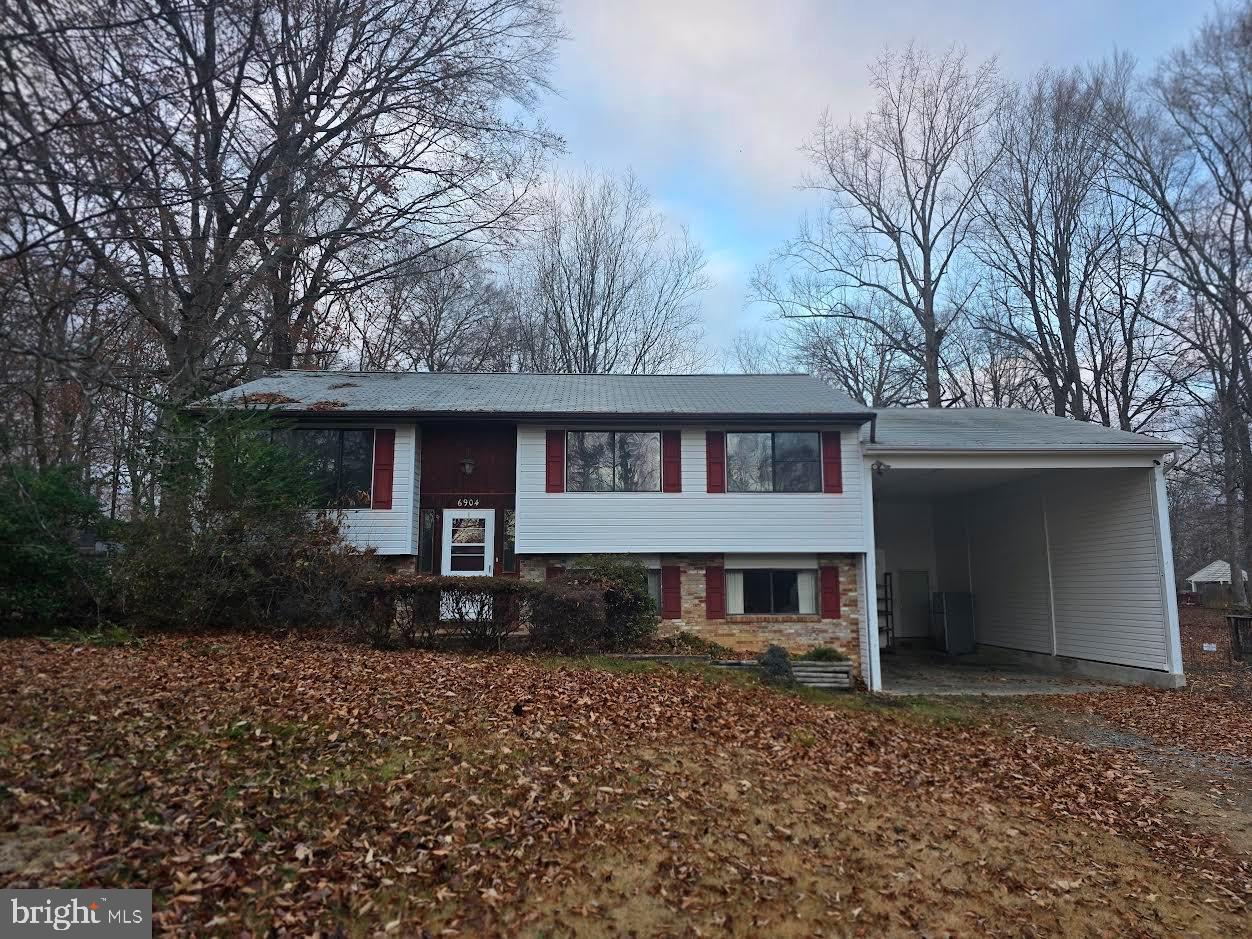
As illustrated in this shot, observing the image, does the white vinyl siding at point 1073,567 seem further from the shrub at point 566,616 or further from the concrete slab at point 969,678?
the shrub at point 566,616

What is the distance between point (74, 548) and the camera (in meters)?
10.2

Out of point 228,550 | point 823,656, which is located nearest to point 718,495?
point 823,656

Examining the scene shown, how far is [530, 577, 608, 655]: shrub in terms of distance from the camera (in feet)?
35.9

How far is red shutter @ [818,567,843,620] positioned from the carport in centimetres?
70

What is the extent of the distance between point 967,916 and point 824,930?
1053mm

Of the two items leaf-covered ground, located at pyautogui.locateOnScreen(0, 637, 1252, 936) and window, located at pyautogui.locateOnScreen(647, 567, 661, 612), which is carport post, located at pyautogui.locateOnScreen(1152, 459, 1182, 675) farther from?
window, located at pyautogui.locateOnScreen(647, 567, 661, 612)

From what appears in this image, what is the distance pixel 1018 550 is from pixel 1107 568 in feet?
9.29

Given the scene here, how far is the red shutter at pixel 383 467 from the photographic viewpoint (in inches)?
553

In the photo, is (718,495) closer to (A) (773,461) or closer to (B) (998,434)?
(A) (773,461)

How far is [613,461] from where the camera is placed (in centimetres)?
1448

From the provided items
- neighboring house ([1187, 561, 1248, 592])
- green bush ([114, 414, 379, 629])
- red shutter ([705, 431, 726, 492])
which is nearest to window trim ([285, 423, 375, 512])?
green bush ([114, 414, 379, 629])
